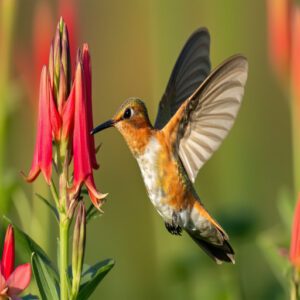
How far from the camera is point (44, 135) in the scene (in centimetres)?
171

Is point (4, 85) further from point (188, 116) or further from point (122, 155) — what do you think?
point (122, 155)

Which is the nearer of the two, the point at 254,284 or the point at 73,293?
the point at 73,293

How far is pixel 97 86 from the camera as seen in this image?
5711mm

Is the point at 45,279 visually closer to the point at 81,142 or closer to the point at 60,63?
the point at 81,142

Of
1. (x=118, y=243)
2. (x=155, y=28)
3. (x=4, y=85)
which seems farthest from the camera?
(x=118, y=243)

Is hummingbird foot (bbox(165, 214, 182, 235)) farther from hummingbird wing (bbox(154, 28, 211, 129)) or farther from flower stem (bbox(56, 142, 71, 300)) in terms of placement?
flower stem (bbox(56, 142, 71, 300))

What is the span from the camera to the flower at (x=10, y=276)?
1.60m

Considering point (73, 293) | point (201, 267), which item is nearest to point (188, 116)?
point (73, 293)

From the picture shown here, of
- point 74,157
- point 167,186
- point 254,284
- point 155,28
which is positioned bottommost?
point 254,284

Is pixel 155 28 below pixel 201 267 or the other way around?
the other way around

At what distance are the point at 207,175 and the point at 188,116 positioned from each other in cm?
239

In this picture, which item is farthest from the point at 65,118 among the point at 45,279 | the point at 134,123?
the point at 134,123

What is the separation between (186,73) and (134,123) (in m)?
0.32

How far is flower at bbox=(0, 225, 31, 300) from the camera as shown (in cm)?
160
